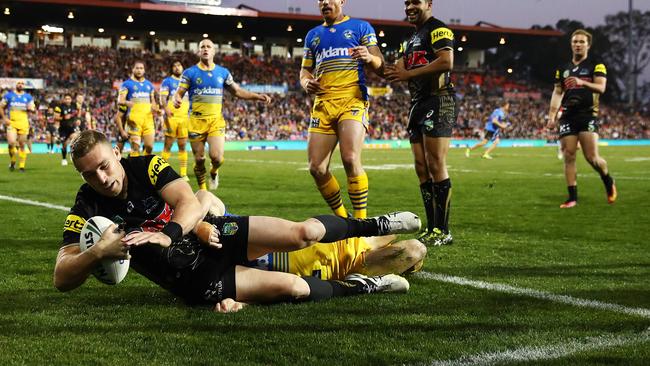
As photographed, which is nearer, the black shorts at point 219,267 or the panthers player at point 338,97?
the black shorts at point 219,267

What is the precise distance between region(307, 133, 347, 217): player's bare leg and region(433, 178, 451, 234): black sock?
873 millimetres

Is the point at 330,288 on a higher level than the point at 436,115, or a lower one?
lower

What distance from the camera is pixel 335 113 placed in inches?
254

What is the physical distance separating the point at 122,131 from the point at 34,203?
5452 millimetres

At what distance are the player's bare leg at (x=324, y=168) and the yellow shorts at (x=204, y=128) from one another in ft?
16.8

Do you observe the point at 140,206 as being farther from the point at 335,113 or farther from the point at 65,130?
the point at 65,130

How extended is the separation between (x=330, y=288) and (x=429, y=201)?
108 inches

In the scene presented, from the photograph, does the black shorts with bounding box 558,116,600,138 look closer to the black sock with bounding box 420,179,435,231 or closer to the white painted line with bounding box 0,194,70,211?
the black sock with bounding box 420,179,435,231

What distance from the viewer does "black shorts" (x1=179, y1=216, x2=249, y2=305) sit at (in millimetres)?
3730

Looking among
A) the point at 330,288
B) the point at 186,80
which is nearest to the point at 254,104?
the point at 186,80

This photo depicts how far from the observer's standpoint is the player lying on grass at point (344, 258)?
4.14m

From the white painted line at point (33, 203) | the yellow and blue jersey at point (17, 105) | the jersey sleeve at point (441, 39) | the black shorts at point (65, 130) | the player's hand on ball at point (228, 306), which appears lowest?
the white painted line at point (33, 203)

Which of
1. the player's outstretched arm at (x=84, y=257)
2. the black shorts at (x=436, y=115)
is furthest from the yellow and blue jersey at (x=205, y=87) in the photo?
the player's outstretched arm at (x=84, y=257)

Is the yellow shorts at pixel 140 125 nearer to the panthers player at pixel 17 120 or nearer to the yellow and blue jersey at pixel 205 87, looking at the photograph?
the panthers player at pixel 17 120
